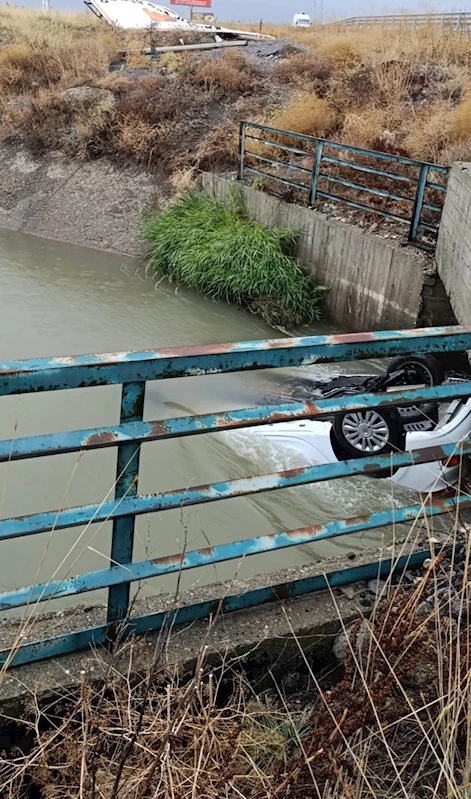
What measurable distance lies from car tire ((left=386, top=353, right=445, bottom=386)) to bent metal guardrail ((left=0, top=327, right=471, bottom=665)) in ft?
10.5

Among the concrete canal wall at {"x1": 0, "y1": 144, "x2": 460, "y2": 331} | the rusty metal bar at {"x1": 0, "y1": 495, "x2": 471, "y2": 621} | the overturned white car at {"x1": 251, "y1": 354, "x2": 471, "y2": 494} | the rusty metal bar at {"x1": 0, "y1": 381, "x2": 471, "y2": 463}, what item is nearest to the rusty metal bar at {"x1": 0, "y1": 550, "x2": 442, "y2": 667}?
the rusty metal bar at {"x1": 0, "y1": 495, "x2": 471, "y2": 621}

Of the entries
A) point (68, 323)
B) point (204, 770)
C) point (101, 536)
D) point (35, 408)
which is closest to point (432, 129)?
point (68, 323)

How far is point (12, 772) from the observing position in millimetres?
1911

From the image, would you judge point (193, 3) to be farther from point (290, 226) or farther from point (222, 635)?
point (222, 635)

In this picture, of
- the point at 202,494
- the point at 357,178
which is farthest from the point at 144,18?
the point at 202,494

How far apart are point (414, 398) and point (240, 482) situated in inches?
26.2

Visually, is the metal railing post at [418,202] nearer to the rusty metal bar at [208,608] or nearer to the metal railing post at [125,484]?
the rusty metal bar at [208,608]

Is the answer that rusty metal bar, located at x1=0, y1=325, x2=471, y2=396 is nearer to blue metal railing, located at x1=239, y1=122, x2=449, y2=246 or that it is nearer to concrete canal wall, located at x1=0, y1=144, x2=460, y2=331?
concrete canal wall, located at x1=0, y1=144, x2=460, y2=331

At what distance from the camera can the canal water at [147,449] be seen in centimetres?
444

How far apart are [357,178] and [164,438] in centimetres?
935

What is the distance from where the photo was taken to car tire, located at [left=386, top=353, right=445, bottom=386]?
5.49 m

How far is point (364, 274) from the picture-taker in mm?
8500

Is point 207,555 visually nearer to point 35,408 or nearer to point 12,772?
point 12,772

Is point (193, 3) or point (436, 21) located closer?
point (436, 21)
